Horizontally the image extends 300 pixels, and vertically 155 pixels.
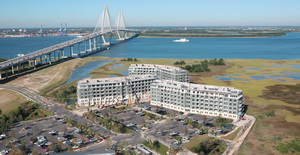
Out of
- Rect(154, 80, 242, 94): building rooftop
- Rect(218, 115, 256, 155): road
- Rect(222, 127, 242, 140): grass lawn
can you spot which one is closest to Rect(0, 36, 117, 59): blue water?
Rect(154, 80, 242, 94): building rooftop

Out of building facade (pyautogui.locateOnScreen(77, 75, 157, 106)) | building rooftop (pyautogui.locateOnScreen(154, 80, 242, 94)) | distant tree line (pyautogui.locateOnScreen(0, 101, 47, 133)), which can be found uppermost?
building rooftop (pyautogui.locateOnScreen(154, 80, 242, 94))

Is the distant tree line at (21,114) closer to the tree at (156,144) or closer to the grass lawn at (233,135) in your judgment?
the tree at (156,144)

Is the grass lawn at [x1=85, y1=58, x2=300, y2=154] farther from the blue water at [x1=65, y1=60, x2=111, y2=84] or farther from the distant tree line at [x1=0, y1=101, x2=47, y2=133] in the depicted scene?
the distant tree line at [x1=0, y1=101, x2=47, y2=133]

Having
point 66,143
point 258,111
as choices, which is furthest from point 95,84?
A: point 258,111

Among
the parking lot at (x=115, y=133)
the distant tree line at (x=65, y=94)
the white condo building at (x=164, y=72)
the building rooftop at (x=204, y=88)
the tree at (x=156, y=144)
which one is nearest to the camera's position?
the tree at (x=156, y=144)

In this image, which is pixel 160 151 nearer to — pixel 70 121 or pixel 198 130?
pixel 198 130

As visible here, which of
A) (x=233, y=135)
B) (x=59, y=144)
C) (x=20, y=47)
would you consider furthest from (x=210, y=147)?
(x=20, y=47)

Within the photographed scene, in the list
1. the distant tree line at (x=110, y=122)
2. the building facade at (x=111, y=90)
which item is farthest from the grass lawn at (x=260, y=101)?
the building facade at (x=111, y=90)
